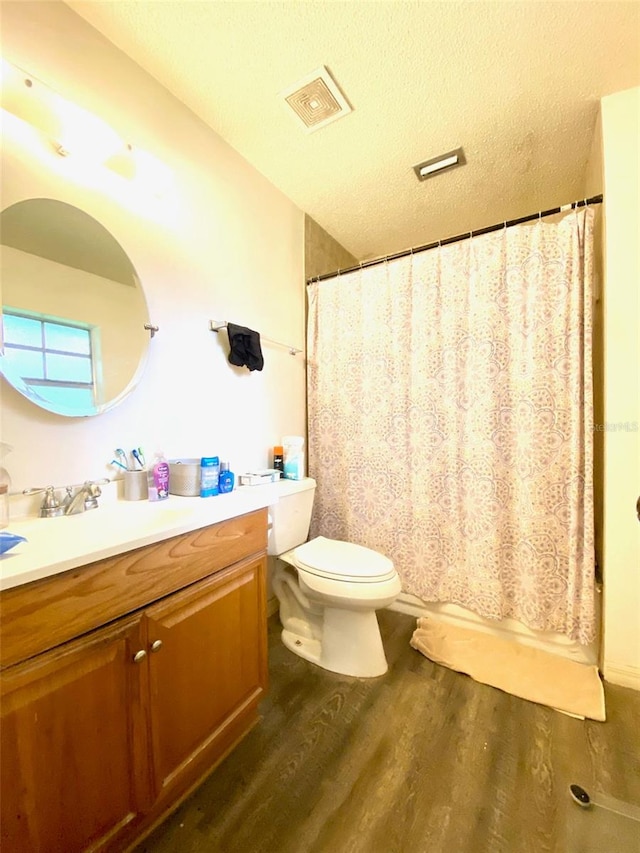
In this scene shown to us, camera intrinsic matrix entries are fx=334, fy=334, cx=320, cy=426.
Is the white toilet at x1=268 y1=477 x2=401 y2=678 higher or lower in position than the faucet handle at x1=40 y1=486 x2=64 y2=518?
lower

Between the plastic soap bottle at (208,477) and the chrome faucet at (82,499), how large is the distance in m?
0.32

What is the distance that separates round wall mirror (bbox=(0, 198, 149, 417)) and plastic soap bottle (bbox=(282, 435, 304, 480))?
0.81 metres

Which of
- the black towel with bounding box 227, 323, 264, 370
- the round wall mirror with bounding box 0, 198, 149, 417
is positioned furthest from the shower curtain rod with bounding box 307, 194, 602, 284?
the round wall mirror with bounding box 0, 198, 149, 417

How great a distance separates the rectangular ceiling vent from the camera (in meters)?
1.30

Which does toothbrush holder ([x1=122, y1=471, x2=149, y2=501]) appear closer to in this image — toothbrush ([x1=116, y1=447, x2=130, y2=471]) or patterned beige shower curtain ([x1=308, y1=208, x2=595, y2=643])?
toothbrush ([x1=116, y1=447, x2=130, y2=471])

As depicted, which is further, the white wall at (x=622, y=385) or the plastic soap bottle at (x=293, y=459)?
the plastic soap bottle at (x=293, y=459)

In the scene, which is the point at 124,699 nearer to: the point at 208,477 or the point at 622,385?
the point at 208,477

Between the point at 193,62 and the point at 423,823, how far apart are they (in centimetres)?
255

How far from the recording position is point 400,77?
1297 millimetres

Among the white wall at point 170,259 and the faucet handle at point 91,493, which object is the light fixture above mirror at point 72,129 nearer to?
the white wall at point 170,259

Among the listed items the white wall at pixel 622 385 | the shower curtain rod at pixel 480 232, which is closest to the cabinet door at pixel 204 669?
the white wall at pixel 622 385

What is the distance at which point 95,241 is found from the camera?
3.66 ft

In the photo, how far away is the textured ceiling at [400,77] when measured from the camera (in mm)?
1110

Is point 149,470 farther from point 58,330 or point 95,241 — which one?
point 95,241
